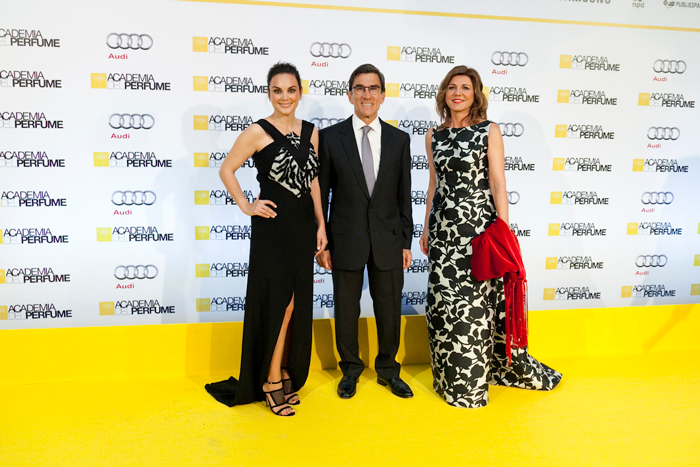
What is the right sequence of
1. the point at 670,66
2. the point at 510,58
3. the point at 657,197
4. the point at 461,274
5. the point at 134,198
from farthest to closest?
the point at 657,197 → the point at 670,66 → the point at 510,58 → the point at 134,198 → the point at 461,274

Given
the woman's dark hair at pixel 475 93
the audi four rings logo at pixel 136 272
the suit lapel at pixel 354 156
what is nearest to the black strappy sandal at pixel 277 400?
the suit lapel at pixel 354 156

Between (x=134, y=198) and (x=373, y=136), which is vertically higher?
(x=373, y=136)

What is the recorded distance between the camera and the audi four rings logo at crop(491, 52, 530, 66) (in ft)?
13.3

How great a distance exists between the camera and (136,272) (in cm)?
384

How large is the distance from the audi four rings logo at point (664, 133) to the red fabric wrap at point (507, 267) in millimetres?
2334

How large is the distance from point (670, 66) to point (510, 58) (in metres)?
1.41

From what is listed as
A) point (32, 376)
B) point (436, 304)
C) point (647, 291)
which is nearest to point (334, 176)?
point (436, 304)

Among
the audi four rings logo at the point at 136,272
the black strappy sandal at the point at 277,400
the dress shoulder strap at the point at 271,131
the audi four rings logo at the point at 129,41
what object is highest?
the audi four rings logo at the point at 129,41

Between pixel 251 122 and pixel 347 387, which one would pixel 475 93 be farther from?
pixel 347 387

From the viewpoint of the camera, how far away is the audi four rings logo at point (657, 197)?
14.5ft

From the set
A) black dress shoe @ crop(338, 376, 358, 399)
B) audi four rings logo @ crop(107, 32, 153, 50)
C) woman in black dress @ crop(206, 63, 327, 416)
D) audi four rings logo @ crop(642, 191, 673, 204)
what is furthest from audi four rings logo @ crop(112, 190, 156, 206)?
audi four rings logo @ crop(642, 191, 673, 204)

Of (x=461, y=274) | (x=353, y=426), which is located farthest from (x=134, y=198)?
(x=461, y=274)

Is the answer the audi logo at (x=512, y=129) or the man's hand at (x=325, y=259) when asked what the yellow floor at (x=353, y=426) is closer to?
the man's hand at (x=325, y=259)

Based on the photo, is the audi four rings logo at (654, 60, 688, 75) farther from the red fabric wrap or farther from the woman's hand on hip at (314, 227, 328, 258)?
the woman's hand on hip at (314, 227, 328, 258)
